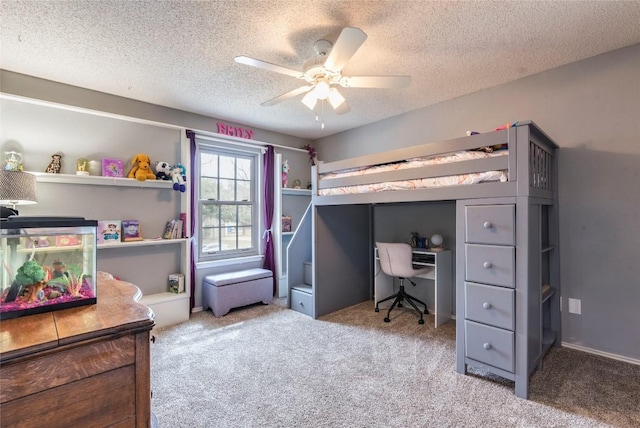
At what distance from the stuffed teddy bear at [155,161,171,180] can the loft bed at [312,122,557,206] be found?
6.43 ft

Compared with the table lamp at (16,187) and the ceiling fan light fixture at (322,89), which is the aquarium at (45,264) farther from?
the ceiling fan light fixture at (322,89)

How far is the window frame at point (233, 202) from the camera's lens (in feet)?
12.4

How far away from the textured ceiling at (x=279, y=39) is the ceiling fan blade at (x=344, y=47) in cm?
28

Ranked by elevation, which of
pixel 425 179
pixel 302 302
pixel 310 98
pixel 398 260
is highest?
pixel 310 98

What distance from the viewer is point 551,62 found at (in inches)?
99.8

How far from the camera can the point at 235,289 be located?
11.6ft

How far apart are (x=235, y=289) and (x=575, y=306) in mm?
3329

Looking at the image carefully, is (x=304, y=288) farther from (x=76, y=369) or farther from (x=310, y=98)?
(x=76, y=369)

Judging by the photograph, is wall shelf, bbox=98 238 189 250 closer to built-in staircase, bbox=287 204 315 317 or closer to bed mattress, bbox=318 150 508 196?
built-in staircase, bbox=287 204 315 317

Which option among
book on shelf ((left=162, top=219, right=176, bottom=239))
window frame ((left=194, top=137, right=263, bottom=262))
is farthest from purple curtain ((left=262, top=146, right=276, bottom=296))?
book on shelf ((left=162, top=219, right=176, bottom=239))

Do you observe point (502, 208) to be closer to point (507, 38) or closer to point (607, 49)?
point (507, 38)

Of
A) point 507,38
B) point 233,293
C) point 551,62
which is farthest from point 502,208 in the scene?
point 233,293

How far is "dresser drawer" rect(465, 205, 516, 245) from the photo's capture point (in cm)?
198

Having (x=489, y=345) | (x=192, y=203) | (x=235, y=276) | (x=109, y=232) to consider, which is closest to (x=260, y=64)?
(x=192, y=203)
